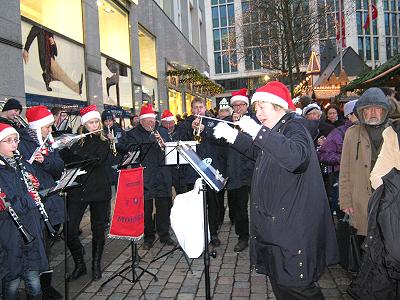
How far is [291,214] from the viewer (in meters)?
2.93

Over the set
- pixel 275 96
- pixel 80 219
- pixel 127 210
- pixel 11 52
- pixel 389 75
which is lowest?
pixel 80 219

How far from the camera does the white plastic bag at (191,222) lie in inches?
185

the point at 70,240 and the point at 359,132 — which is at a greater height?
the point at 359,132

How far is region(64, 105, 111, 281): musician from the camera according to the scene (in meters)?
5.26

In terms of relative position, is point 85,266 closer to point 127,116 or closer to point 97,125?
point 97,125

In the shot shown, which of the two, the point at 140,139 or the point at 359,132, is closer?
the point at 359,132

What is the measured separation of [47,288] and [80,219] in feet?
3.01

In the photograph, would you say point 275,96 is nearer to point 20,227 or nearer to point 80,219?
point 20,227

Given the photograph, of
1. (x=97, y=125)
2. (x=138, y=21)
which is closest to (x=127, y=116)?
(x=138, y=21)

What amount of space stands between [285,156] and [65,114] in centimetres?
693

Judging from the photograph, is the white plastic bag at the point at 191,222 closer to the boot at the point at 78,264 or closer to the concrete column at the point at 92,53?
the boot at the point at 78,264

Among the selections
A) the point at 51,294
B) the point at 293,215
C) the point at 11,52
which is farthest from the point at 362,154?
the point at 11,52

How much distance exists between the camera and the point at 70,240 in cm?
532

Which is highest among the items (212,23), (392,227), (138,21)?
(212,23)
